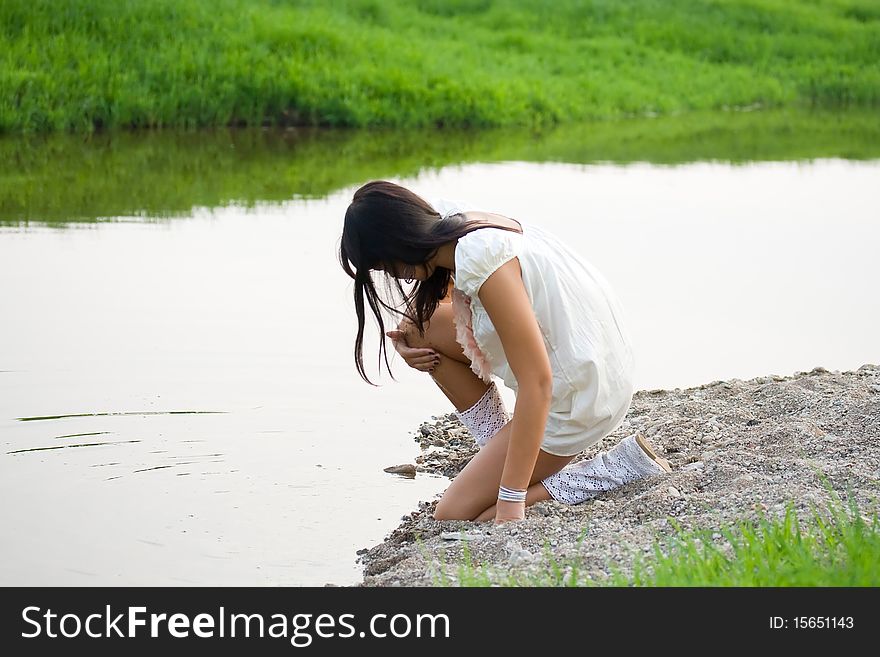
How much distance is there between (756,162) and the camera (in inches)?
583

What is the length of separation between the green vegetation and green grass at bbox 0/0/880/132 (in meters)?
0.37

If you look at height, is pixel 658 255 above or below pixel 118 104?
below

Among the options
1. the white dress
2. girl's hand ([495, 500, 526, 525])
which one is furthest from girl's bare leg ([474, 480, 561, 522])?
girl's hand ([495, 500, 526, 525])

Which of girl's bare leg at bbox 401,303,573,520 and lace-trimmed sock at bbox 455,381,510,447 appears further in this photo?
lace-trimmed sock at bbox 455,381,510,447

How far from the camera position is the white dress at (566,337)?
13.4 feet

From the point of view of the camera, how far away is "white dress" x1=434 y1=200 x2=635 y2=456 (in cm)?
408

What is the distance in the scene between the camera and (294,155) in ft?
44.3

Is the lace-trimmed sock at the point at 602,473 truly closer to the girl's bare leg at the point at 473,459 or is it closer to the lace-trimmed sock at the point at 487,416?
the girl's bare leg at the point at 473,459

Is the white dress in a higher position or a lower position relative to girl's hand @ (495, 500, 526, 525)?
higher

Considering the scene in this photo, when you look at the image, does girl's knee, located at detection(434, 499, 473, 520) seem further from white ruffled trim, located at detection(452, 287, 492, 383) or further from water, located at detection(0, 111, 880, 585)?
white ruffled trim, located at detection(452, 287, 492, 383)

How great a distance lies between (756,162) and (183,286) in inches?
343

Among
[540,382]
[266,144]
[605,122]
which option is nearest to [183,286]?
[540,382]

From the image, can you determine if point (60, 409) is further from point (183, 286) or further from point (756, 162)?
point (756, 162)
